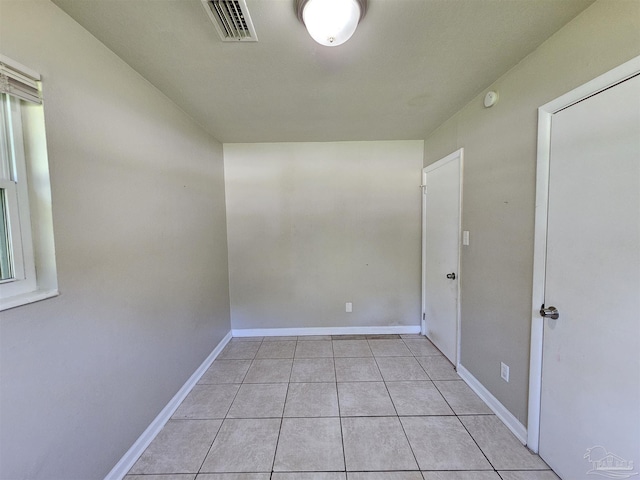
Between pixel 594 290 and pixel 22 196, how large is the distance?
256 cm

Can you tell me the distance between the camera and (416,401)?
188 centimetres

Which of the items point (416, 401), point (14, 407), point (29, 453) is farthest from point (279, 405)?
point (14, 407)

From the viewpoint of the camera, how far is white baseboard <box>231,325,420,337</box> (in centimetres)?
302

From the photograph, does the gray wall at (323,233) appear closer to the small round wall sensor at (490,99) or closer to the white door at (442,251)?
the white door at (442,251)

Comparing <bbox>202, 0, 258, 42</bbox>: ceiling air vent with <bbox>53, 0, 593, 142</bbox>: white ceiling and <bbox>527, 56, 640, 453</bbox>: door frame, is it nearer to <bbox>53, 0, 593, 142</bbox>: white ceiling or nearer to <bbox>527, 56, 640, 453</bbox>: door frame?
<bbox>53, 0, 593, 142</bbox>: white ceiling

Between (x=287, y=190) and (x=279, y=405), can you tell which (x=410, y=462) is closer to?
(x=279, y=405)

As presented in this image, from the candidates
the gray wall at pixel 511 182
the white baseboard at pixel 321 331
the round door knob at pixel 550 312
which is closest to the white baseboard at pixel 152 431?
the white baseboard at pixel 321 331

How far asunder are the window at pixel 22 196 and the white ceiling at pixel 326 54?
49 cm

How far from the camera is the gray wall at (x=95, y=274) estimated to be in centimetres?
94

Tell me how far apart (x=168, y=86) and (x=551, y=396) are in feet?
10.2

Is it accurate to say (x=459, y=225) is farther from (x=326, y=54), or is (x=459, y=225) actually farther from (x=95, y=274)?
(x=95, y=274)

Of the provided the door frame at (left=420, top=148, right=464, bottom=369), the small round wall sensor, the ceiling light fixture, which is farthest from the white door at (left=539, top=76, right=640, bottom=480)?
the ceiling light fixture

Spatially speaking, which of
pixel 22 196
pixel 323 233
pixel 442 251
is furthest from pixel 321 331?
pixel 22 196

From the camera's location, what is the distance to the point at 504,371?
5.44 feet
